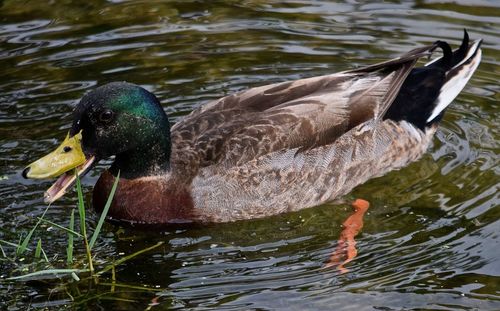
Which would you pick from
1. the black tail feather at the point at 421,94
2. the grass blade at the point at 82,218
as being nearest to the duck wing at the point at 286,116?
the black tail feather at the point at 421,94

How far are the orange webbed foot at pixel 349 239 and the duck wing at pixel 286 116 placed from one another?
0.62 m

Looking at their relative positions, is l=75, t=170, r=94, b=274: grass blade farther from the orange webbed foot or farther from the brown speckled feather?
the orange webbed foot

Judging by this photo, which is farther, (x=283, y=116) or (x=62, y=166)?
(x=283, y=116)

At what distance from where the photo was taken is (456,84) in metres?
9.90

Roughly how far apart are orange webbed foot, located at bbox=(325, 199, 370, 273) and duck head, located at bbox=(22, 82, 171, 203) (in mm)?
1506

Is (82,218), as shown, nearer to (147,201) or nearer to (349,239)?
(147,201)

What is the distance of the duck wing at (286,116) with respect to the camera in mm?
8766

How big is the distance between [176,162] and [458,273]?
2451mm

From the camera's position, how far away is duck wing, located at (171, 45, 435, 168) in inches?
345

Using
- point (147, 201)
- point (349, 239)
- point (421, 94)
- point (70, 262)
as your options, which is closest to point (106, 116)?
point (147, 201)

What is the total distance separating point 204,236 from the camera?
8.48 m

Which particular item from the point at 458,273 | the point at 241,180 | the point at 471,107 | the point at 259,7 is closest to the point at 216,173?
the point at 241,180

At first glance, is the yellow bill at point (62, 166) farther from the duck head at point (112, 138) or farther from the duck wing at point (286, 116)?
the duck wing at point (286, 116)

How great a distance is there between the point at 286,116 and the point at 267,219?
843mm
